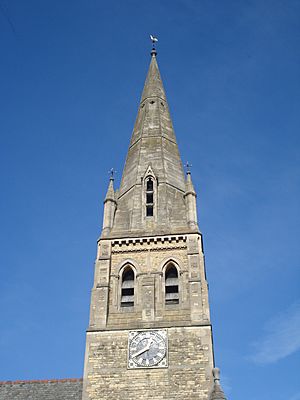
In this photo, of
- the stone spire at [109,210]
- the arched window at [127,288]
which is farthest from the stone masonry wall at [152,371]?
the stone spire at [109,210]

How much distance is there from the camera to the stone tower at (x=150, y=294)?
20.9m

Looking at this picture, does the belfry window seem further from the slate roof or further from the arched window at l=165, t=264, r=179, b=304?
the slate roof

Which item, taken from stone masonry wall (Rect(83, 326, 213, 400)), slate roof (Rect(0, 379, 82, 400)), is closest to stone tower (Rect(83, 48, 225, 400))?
stone masonry wall (Rect(83, 326, 213, 400))

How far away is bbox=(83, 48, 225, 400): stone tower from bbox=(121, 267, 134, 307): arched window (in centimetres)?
4

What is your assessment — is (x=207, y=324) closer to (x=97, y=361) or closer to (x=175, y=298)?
(x=175, y=298)

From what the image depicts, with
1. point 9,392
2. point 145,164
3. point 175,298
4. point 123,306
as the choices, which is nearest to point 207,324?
point 175,298

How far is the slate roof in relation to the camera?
21.5m

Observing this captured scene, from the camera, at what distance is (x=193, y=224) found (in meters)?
25.8

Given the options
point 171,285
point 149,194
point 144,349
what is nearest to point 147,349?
point 144,349

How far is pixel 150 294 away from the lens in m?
23.3

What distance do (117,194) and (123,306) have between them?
21.8 ft

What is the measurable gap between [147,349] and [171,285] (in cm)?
325

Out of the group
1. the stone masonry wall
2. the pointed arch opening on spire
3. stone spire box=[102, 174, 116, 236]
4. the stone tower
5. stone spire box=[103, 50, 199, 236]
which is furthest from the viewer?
the pointed arch opening on spire

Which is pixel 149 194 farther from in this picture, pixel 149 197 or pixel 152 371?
pixel 152 371
